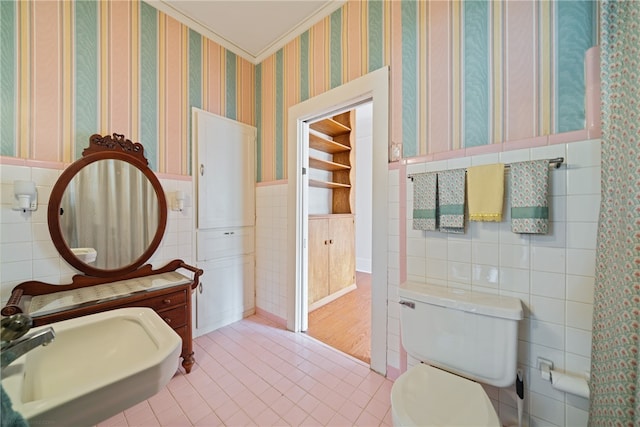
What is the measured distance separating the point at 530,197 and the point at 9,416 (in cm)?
177

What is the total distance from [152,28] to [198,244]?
177 centimetres

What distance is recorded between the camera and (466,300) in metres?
1.23

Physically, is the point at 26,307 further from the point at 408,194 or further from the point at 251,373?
the point at 408,194

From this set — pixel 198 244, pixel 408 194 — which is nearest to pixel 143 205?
pixel 198 244

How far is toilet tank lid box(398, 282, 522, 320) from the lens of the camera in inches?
44.6

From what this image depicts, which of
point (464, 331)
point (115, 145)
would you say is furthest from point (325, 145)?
point (464, 331)

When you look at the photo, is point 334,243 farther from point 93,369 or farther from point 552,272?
point 93,369

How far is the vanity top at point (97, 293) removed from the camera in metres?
1.28

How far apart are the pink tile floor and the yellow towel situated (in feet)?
4.03

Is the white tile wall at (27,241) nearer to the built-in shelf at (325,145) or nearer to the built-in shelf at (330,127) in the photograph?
the built-in shelf at (325,145)

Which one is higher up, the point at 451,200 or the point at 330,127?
the point at 330,127

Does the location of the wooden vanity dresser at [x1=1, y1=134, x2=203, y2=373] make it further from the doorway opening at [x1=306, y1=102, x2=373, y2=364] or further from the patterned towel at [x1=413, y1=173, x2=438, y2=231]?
the patterned towel at [x1=413, y1=173, x2=438, y2=231]

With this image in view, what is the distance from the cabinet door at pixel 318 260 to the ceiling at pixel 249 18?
5.93 feet

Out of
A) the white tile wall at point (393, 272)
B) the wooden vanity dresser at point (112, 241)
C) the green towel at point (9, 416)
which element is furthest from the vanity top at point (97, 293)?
the white tile wall at point (393, 272)
